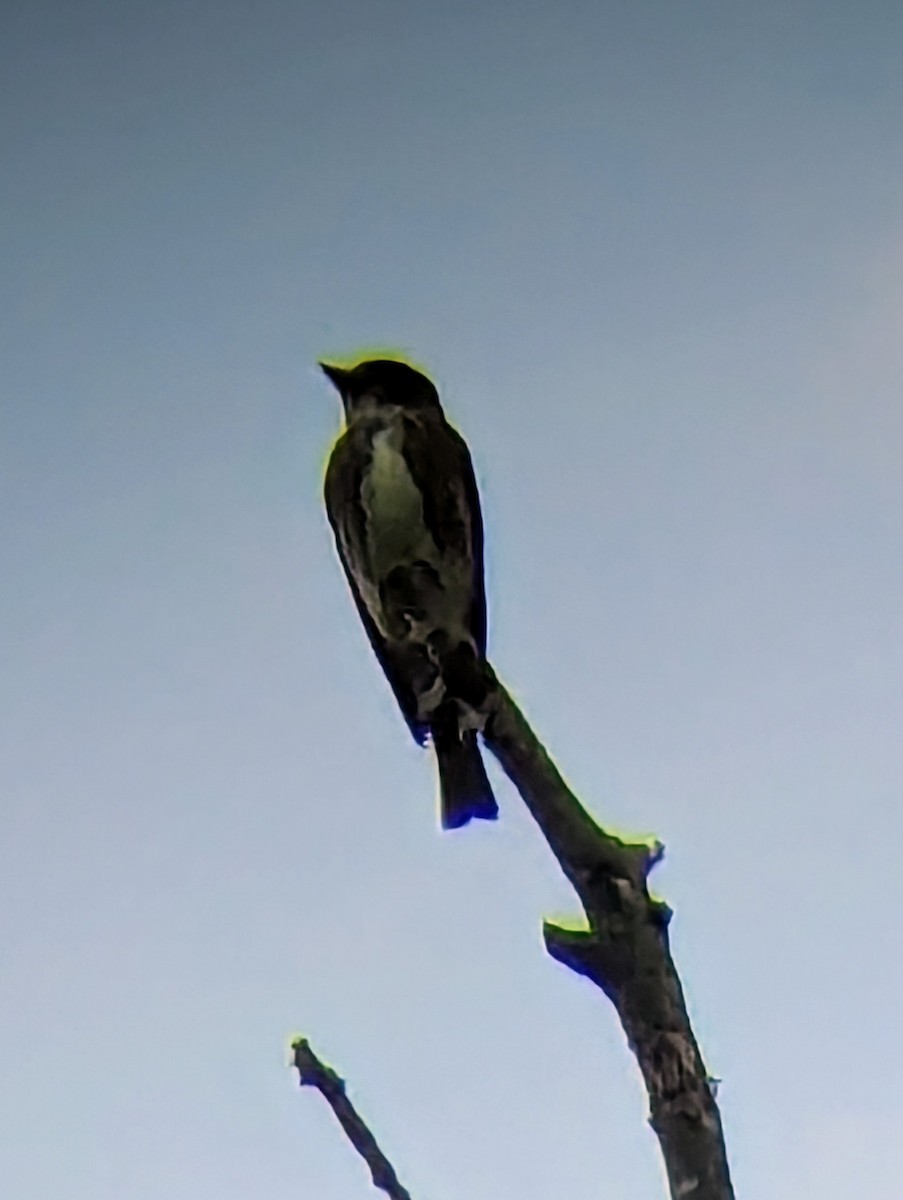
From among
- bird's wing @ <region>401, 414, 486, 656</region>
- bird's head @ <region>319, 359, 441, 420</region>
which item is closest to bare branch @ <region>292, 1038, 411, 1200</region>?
bird's wing @ <region>401, 414, 486, 656</region>

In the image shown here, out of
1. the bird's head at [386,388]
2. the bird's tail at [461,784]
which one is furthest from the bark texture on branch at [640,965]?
the bird's head at [386,388]

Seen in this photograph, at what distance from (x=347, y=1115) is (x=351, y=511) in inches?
146

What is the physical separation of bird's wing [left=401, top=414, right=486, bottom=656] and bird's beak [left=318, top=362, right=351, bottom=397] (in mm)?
642

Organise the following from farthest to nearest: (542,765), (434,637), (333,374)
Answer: (333,374) → (434,637) → (542,765)

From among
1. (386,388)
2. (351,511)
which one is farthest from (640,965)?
(386,388)

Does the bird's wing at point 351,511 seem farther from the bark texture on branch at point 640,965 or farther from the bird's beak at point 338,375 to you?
the bark texture on branch at point 640,965

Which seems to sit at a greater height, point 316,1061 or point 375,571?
point 375,571

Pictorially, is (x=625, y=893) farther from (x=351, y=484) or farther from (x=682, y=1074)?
(x=351, y=484)

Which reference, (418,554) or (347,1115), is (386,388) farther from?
(347,1115)

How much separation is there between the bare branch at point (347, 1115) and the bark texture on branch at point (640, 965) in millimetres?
397

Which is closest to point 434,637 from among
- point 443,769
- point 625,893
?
point 443,769

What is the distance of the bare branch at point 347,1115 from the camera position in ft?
8.02

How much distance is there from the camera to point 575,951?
8.10ft

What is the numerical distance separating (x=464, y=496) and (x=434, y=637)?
6.27 ft
